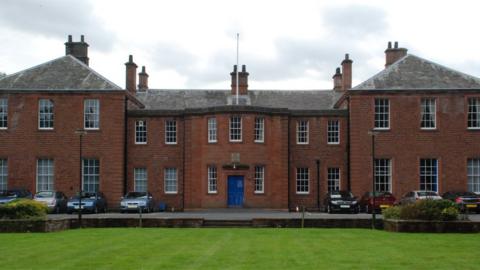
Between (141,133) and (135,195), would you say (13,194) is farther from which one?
(141,133)

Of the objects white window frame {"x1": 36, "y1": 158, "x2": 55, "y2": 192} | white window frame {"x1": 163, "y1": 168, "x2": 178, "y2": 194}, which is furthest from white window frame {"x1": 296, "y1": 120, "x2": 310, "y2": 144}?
white window frame {"x1": 36, "y1": 158, "x2": 55, "y2": 192}

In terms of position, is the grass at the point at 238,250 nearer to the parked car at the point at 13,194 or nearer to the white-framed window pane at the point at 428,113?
the parked car at the point at 13,194

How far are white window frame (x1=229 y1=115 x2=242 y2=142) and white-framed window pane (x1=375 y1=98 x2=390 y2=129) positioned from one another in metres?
8.88

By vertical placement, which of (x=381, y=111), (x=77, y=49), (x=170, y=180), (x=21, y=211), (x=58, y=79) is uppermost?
(x=77, y=49)

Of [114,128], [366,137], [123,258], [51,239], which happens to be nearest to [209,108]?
[114,128]

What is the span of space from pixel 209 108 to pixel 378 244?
24.4 meters

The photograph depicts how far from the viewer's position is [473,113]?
43.3 m

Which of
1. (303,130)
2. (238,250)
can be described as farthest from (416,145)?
(238,250)

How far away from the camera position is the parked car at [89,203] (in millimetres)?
39469

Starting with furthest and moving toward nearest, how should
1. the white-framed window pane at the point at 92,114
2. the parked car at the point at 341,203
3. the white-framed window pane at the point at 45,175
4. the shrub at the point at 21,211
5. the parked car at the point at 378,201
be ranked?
1. the white-framed window pane at the point at 92,114
2. the white-framed window pane at the point at 45,175
3. the parked car at the point at 341,203
4. the parked car at the point at 378,201
5. the shrub at the point at 21,211

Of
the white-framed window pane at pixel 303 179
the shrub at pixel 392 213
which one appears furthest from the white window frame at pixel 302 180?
the shrub at pixel 392 213

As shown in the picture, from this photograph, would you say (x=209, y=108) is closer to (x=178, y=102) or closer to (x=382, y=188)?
(x=178, y=102)

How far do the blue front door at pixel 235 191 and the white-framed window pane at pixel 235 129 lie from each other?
2486 mm

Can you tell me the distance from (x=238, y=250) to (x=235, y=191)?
2405cm
